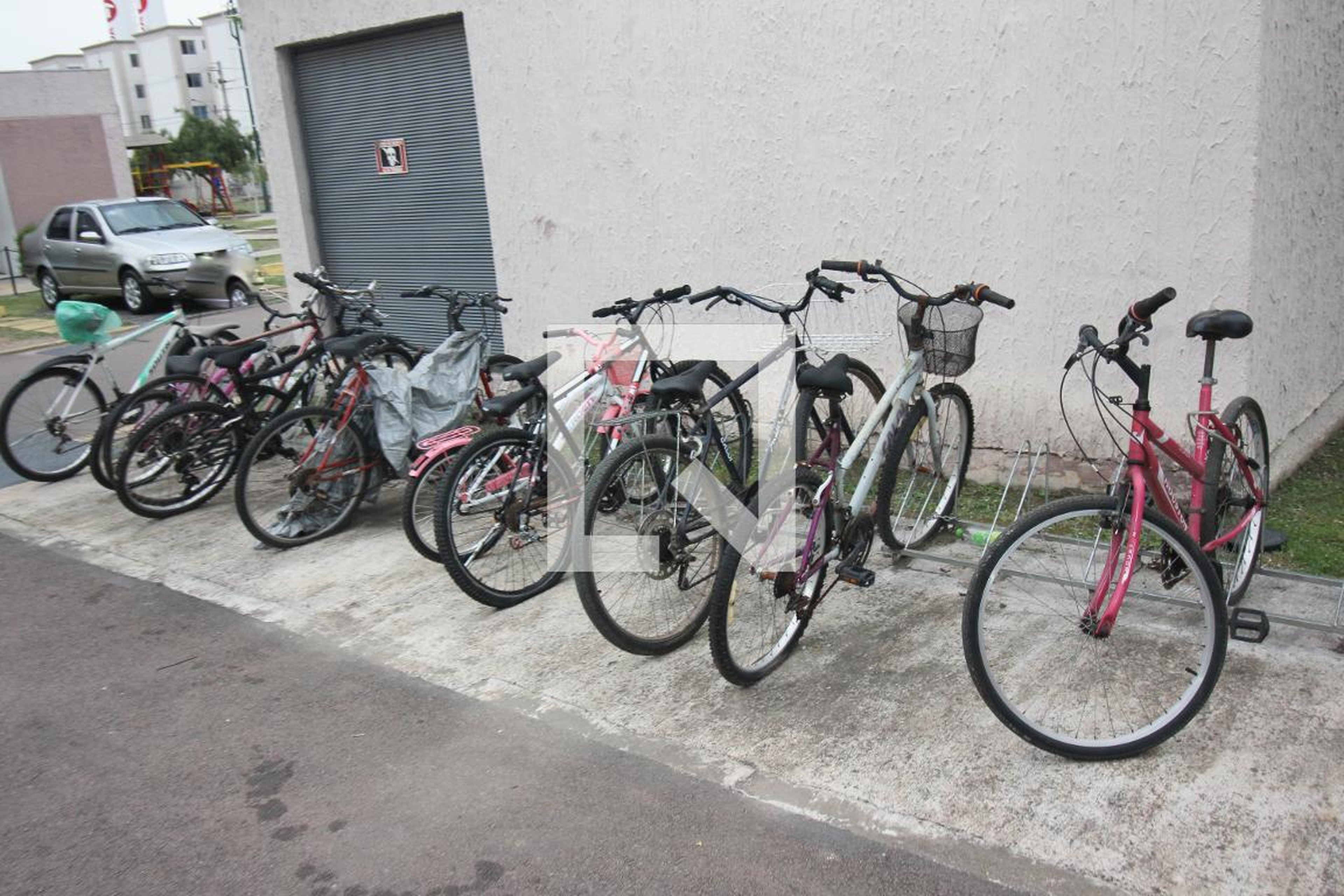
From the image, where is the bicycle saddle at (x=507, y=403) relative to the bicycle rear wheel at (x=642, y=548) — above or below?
above

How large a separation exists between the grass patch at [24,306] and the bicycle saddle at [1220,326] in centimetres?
1767

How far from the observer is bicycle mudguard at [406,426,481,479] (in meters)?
4.86

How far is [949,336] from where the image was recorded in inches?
164

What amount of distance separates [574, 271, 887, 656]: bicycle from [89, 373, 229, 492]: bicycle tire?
348 cm

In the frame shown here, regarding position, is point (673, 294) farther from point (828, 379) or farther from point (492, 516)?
point (492, 516)

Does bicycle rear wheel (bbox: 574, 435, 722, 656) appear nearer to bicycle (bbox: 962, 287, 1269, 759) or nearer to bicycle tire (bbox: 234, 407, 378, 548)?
bicycle (bbox: 962, 287, 1269, 759)

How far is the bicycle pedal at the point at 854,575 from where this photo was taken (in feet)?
13.2

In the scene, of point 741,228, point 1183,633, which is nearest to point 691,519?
point 1183,633

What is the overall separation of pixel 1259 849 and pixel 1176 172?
316cm

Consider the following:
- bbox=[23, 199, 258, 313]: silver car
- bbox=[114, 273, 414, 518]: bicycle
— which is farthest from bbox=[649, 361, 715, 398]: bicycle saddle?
bbox=[23, 199, 258, 313]: silver car

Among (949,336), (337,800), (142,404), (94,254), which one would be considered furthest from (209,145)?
(337,800)

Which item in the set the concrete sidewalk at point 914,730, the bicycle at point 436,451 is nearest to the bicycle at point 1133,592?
the concrete sidewalk at point 914,730

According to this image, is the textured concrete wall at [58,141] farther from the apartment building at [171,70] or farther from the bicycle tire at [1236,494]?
the apartment building at [171,70]

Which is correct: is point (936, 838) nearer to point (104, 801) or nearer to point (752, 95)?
point (104, 801)
